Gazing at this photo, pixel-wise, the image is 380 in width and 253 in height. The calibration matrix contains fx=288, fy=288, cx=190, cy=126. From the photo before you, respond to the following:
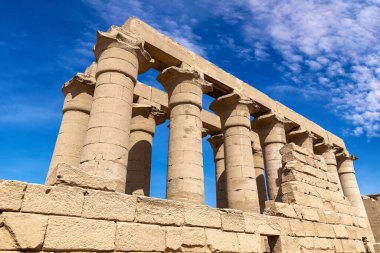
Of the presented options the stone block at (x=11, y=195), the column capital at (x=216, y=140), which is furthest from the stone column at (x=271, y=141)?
the stone block at (x=11, y=195)

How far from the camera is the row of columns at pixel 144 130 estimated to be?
8281mm

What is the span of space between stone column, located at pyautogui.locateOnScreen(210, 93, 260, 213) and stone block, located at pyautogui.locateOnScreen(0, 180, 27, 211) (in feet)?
28.5

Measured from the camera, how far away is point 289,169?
8859 millimetres

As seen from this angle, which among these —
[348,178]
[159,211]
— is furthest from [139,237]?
[348,178]

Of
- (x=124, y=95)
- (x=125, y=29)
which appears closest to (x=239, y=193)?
(x=124, y=95)

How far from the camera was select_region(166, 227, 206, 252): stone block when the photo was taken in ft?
18.2

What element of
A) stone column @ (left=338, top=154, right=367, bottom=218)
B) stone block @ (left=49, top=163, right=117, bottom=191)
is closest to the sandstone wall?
stone block @ (left=49, top=163, right=117, bottom=191)

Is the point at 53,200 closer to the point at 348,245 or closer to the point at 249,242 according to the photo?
the point at 249,242

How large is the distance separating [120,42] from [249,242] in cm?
726

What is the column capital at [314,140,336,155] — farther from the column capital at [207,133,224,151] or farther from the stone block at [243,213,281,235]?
A: the stone block at [243,213,281,235]

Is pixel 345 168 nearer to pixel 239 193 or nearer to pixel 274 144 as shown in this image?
pixel 274 144

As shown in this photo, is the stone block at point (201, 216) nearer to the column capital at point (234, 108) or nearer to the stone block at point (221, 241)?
the stone block at point (221, 241)

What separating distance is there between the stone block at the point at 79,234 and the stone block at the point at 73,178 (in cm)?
62

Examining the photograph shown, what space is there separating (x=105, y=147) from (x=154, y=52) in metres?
5.07
